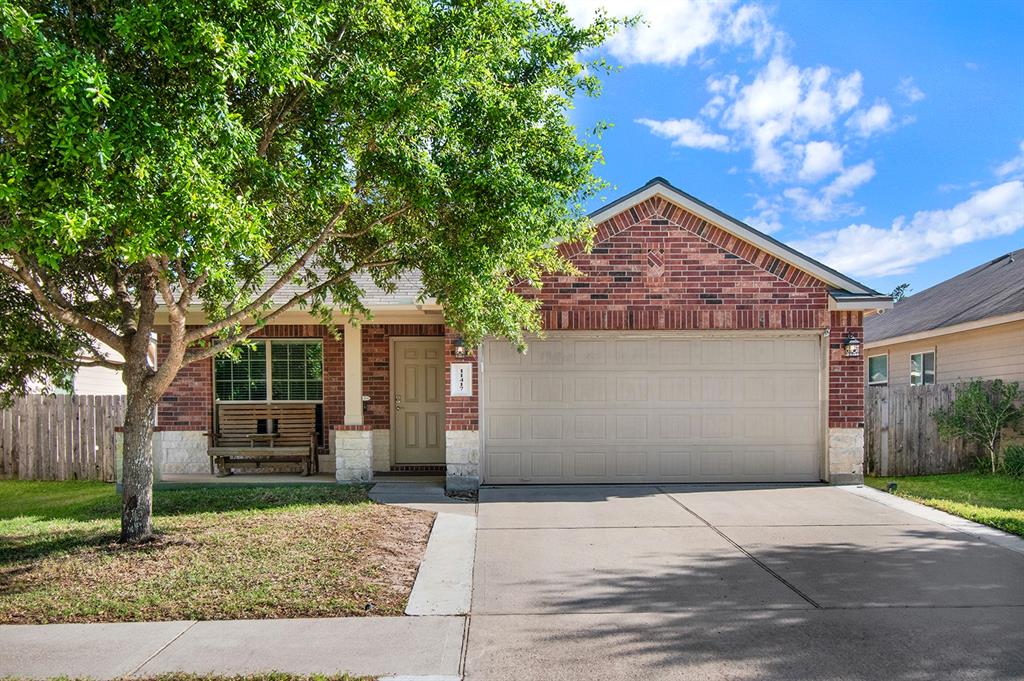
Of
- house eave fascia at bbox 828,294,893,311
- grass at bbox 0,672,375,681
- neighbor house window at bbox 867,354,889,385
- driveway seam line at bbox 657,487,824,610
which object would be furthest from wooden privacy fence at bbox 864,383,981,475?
grass at bbox 0,672,375,681

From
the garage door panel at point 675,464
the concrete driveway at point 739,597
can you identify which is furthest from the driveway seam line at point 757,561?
the garage door panel at point 675,464

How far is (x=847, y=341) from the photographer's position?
10.8 metres

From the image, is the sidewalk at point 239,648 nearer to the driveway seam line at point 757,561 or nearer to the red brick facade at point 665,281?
the driveway seam line at point 757,561

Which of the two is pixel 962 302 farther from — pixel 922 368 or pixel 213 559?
pixel 213 559

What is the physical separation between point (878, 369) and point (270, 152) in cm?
1790

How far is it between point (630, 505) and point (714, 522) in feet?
4.19

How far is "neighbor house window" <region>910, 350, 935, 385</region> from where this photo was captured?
54.3 feet

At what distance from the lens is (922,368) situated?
55.8 feet

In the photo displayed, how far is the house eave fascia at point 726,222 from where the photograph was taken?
10.6m

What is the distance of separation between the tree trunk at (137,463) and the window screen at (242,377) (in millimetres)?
5163

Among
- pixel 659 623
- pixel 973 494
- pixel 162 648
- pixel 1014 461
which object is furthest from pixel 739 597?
pixel 1014 461

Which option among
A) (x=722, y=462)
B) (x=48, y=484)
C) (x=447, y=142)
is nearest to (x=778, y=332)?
(x=722, y=462)

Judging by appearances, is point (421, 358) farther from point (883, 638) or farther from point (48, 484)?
point (883, 638)

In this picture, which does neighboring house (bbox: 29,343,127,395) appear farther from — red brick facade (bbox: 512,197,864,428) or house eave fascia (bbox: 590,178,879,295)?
house eave fascia (bbox: 590,178,879,295)
